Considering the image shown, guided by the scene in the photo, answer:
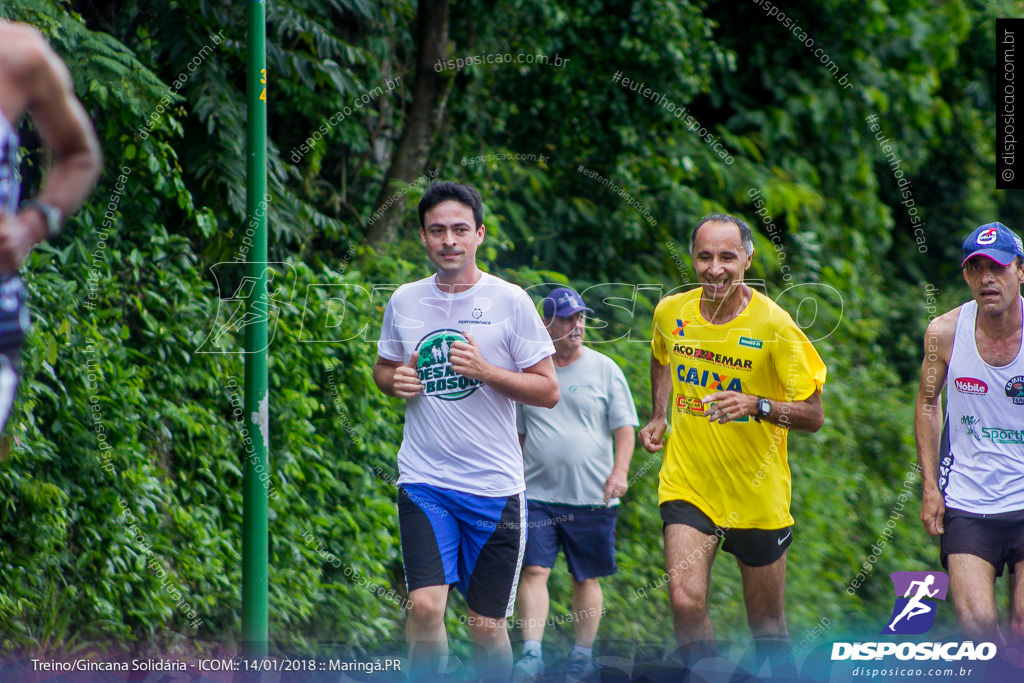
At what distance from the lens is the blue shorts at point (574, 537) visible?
5.78 metres

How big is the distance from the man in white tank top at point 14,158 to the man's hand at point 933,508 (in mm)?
3724

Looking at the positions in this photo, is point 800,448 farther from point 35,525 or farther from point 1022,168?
point 35,525

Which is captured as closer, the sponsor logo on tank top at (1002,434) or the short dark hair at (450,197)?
the short dark hair at (450,197)

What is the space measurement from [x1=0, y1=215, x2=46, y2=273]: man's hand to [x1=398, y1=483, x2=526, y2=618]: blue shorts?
214 centimetres

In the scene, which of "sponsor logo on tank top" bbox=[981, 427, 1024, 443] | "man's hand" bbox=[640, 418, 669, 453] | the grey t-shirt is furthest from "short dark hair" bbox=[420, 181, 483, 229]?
Result: "sponsor logo on tank top" bbox=[981, 427, 1024, 443]

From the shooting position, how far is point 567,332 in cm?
584

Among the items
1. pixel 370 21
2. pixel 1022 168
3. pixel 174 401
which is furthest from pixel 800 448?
pixel 174 401

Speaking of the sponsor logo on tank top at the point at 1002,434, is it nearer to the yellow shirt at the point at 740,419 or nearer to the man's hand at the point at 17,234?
the yellow shirt at the point at 740,419

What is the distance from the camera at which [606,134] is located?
929 centimetres

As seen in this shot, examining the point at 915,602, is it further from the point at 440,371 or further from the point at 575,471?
the point at 440,371

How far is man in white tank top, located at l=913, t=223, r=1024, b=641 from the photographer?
470 cm

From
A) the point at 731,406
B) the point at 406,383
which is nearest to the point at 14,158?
the point at 406,383

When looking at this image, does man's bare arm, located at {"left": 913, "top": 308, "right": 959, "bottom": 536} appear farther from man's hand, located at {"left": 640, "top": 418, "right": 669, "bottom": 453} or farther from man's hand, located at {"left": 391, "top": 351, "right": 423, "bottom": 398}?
man's hand, located at {"left": 391, "top": 351, "right": 423, "bottom": 398}

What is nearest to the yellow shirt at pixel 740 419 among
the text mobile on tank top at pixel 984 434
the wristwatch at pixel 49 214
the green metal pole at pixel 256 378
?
the text mobile on tank top at pixel 984 434
